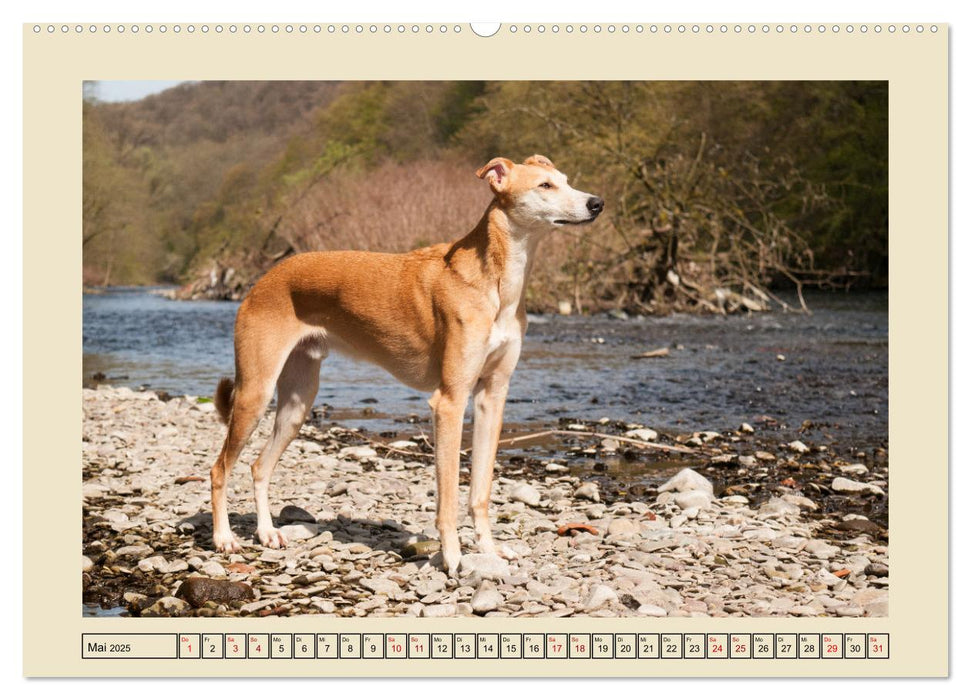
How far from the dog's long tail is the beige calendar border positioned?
2434 millimetres

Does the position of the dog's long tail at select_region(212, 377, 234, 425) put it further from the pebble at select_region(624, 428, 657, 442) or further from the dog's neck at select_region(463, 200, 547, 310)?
the pebble at select_region(624, 428, 657, 442)

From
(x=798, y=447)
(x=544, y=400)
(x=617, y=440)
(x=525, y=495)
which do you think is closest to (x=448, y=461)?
(x=525, y=495)

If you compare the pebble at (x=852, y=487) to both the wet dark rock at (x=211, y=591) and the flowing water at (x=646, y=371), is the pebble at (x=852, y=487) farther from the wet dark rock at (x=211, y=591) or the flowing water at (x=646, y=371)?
the wet dark rock at (x=211, y=591)

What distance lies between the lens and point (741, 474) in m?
9.08

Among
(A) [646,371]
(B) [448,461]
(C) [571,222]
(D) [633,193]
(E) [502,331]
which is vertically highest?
(D) [633,193]

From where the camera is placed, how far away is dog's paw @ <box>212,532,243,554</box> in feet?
20.5

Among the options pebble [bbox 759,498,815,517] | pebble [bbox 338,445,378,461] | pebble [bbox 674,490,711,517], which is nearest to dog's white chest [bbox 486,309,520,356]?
pebble [bbox 674,490,711,517]

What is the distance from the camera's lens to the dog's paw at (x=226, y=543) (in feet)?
20.5

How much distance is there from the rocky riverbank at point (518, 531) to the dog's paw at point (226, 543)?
69 mm

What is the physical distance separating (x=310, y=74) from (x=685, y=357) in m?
13.9

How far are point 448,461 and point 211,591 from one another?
1481 mm

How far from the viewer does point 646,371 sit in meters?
15.8

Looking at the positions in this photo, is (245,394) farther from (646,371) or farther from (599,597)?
(646,371)
